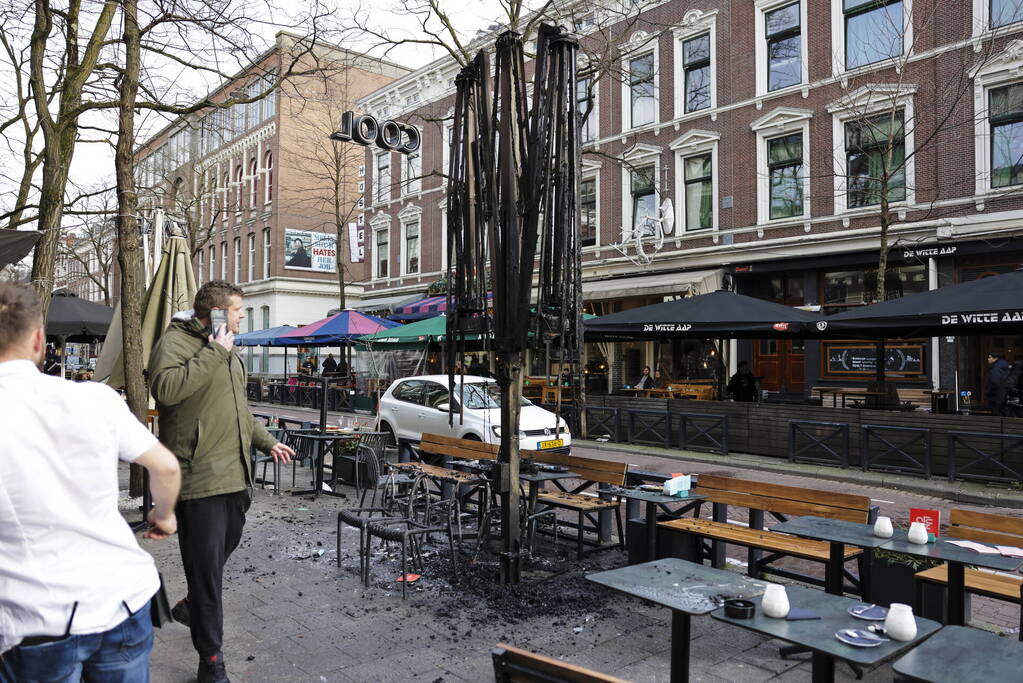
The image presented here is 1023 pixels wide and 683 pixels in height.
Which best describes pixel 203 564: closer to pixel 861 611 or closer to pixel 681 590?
pixel 681 590

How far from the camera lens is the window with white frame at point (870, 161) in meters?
17.6

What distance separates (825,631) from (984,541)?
102 inches

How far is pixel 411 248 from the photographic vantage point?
32.6 meters

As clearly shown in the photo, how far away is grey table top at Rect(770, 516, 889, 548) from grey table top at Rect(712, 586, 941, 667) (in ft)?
3.61

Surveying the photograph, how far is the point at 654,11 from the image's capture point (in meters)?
22.9

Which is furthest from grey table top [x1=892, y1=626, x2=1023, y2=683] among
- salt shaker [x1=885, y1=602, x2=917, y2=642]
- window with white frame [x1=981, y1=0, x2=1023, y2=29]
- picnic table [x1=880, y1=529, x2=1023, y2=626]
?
window with white frame [x1=981, y1=0, x2=1023, y2=29]

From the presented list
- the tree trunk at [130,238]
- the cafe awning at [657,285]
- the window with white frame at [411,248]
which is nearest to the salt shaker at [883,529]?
the tree trunk at [130,238]

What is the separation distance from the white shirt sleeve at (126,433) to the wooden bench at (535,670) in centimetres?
115

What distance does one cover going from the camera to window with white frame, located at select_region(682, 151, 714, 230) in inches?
859

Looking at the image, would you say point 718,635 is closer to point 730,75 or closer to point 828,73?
point 828,73

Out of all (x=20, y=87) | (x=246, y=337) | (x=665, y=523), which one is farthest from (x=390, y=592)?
(x=246, y=337)

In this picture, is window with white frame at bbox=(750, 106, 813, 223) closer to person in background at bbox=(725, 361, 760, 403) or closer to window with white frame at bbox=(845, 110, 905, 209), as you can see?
window with white frame at bbox=(845, 110, 905, 209)

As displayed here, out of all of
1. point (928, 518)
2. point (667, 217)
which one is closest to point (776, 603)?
point (928, 518)

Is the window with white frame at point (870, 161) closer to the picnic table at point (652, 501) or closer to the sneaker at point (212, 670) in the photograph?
the picnic table at point (652, 501)
